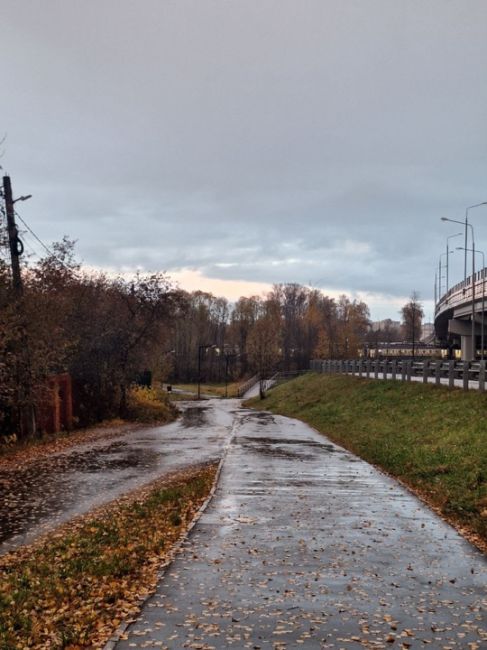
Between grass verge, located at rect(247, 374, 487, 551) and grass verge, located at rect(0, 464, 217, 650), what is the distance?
4.83 m

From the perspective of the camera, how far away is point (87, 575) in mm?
7734

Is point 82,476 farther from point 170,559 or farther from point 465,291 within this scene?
point 465,291

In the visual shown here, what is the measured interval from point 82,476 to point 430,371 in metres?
20.0

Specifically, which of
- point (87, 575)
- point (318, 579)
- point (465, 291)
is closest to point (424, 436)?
point (318, 579)

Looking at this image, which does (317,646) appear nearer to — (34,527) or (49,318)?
(34,527)

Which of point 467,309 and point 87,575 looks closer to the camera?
point 87,575

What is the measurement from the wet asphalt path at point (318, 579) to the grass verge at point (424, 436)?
31.6 inches

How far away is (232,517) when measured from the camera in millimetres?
10617

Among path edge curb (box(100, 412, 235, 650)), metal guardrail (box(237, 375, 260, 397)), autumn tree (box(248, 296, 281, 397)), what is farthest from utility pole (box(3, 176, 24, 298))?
autumn tree (box(248, 296, 281, 397))

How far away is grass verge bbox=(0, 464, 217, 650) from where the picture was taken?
610 cm

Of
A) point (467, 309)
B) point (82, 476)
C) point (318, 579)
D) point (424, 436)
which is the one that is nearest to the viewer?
point (318, 579)

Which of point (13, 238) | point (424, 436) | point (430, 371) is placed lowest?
point (424, 436)

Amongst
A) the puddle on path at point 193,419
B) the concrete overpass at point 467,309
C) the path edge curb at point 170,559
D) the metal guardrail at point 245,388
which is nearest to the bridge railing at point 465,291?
the concrete overpass at point 467,309

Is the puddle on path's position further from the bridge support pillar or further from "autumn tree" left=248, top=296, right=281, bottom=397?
"autumn tree" left=248, top=296, right=281, bottom=397
